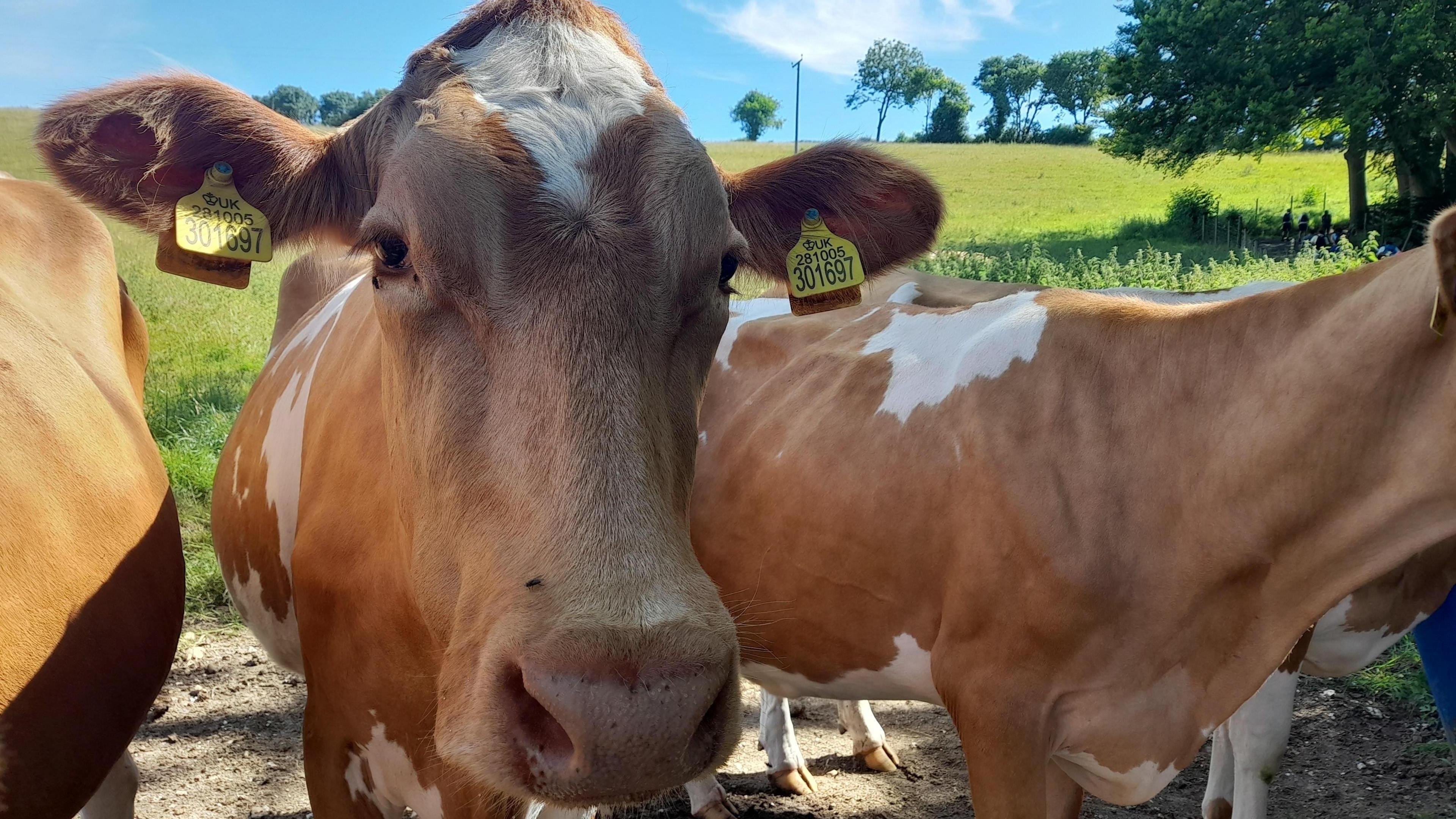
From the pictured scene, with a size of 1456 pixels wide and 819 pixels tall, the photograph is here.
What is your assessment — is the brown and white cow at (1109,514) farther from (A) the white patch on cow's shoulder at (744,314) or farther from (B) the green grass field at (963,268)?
(A) the white patch on cow's shoulder at (744,314)

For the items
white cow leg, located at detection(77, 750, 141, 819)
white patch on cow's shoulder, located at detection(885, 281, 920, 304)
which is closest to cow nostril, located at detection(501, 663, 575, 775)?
white cow leg, located at detection(77, 750, 141, 819)

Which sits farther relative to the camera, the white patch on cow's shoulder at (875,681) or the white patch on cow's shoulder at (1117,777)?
the white patch on cow's shoulder at (875,681)

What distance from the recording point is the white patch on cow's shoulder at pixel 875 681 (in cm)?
281

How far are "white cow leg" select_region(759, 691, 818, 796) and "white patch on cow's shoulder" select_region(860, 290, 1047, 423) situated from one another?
5.05ft

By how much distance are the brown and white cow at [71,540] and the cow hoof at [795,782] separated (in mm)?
2340

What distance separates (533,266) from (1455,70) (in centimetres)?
2712

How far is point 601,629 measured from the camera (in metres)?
1.09

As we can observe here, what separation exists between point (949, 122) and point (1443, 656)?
6930cm

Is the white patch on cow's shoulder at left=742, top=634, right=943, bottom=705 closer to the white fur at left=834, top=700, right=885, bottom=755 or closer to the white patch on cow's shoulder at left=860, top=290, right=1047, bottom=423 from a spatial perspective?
the white patch on cow's shoulder at left=860, top=290, right=1047, bottom=423

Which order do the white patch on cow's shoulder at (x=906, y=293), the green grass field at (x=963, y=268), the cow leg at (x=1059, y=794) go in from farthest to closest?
1. the green grass field at (x=963, y=268)
2. the white patch on cow's shoulder at (x=906, y=293)
3. the cow leg at (x=1059, y=794)

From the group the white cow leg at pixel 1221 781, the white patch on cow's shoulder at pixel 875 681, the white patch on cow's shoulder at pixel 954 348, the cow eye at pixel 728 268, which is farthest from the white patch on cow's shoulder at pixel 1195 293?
the cow eye at pixel 728 268

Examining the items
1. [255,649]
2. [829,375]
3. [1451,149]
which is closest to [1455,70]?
[1451,149]

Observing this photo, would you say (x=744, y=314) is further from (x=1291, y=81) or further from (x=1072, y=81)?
(x=1072, y=81)

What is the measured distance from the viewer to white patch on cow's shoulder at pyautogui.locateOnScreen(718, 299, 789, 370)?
3885 mm
